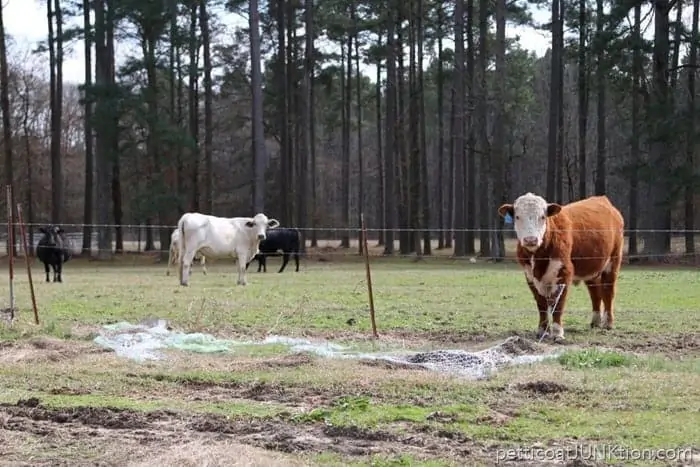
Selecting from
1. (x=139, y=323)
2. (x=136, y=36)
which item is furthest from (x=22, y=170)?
(x=139, y=323)

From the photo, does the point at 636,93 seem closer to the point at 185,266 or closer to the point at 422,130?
the point at 422,130

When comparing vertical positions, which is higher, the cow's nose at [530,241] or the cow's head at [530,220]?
the cow's head at [530,220]

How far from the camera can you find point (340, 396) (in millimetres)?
6461

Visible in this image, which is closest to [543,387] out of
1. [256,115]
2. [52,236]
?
[52,236]

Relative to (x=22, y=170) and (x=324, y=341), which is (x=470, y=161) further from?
(x=324, y=341)

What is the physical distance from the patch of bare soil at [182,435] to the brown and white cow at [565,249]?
488 centimetres

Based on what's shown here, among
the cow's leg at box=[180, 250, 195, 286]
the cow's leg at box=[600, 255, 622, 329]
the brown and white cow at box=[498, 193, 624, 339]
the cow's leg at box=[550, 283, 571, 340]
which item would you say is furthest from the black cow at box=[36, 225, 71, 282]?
the cow's leg at box=[550, 283, 571, 340]

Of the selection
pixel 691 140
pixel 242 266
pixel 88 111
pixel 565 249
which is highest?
pixel 88 111

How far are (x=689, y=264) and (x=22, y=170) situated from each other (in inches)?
1327

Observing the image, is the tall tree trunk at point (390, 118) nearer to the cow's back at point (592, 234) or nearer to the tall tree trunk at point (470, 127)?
the tall tree trunk at point (470, 127)

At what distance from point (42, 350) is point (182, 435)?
Result: 4.01m

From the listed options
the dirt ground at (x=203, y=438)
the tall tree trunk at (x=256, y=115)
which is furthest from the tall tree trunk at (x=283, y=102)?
the dirt ground at (x=203, y=438)

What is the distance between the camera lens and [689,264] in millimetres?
26062

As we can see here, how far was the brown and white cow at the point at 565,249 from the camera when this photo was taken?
970cm
